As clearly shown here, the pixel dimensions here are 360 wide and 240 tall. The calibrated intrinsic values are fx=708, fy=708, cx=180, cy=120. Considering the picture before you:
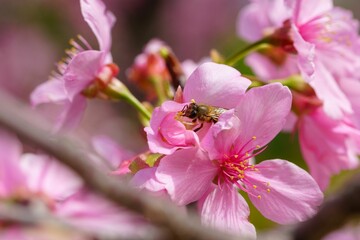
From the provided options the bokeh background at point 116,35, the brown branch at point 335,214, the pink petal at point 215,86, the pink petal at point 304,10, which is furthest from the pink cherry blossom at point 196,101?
the bokeh background at point 116,35

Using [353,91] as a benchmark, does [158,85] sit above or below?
above

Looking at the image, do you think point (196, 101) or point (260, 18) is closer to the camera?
point (196, 101)

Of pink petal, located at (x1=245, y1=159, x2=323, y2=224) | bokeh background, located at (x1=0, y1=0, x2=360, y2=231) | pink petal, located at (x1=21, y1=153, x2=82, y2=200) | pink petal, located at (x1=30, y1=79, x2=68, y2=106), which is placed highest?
pink petal, located at (x1=30, y1=79, x2=68, y2=106)

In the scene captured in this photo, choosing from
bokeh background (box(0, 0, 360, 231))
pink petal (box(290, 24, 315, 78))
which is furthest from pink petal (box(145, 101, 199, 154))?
bokeh background (box(0, 0, 360, 231))

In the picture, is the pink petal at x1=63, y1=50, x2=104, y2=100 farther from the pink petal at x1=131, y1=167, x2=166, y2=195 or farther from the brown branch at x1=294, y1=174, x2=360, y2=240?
the brown branch at x1=294, y1=174, x2=360, y2=240

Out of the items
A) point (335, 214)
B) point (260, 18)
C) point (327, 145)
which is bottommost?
point (327, 145)

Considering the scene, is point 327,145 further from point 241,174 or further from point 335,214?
point 335,214

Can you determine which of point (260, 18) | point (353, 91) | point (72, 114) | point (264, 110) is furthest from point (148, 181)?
point (260, 18)

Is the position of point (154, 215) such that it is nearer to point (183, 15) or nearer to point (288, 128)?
point (288, 128)
